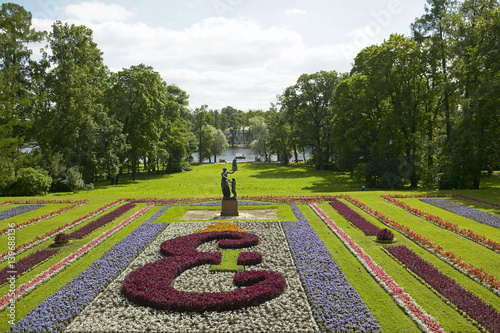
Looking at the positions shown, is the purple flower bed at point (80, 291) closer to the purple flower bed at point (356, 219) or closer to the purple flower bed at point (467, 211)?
the purple flower bed at point (356, 219)

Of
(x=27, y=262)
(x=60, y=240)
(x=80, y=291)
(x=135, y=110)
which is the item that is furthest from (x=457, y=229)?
(x=135, y=110)

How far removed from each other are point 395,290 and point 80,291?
9.92 meters

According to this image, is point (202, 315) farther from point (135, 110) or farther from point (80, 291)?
point (135, 110)

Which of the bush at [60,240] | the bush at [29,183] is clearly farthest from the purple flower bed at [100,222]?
the bush at [29,183]

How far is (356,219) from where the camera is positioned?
1850cm

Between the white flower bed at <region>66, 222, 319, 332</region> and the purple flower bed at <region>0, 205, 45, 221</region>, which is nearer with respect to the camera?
the white flower bed at <region>66, 222, 319, 332</region>

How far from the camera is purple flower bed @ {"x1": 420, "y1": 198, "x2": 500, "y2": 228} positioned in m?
17.4

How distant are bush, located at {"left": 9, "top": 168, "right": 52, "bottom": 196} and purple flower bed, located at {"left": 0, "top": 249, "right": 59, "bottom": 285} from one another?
689 inches

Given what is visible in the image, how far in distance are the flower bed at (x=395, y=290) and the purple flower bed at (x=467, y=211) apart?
329 inches

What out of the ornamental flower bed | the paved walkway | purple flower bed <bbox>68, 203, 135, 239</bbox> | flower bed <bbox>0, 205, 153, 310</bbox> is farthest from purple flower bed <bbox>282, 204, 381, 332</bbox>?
purple flower bed <bbox>68, 203, 135, 239</bbox>

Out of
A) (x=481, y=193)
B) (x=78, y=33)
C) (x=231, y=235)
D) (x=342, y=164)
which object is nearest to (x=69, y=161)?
(x=78, y=33)

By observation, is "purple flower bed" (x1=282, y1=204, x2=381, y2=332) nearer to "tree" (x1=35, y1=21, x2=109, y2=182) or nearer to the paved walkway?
the paved walkway

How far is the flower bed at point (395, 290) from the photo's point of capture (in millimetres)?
8266

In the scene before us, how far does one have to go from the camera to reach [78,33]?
36.8 meters
